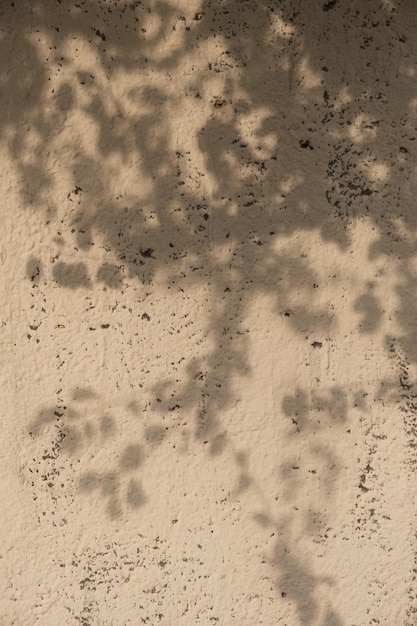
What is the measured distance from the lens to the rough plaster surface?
9.17ft

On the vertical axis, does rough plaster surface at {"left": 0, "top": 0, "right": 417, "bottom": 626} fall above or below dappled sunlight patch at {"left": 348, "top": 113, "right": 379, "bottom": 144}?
below

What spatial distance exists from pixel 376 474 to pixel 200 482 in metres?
0.95

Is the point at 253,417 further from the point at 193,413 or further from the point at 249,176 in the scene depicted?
the point at 249,176

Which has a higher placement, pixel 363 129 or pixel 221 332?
pixel 363 129

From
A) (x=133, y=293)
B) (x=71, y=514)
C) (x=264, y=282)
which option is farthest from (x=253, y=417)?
(x=71, y=514)

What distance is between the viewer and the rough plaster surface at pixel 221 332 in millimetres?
2795

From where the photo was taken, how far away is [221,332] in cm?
286

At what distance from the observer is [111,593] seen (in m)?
2.86

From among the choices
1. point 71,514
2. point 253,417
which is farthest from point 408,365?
point 71,514

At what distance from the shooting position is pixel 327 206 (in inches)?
112

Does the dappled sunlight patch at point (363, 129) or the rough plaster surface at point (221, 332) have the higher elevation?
the dappled sunlight patch at point (363, 129)

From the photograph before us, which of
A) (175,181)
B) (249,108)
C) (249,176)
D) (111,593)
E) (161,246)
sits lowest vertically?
(111,593)

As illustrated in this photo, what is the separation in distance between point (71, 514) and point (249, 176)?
2.04m

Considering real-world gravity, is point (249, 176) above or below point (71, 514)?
above
